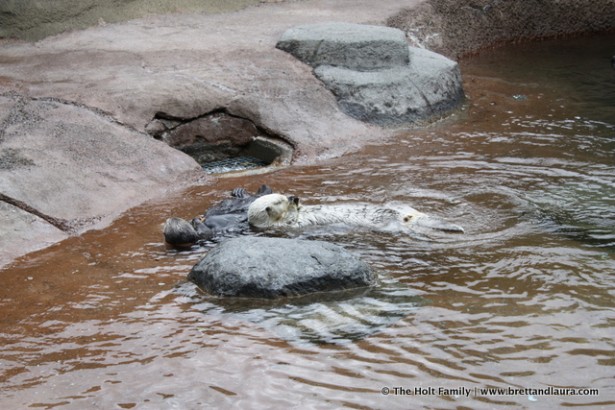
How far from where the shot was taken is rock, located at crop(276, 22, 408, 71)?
Answer: 9.68 metres

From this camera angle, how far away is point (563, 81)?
431 inches

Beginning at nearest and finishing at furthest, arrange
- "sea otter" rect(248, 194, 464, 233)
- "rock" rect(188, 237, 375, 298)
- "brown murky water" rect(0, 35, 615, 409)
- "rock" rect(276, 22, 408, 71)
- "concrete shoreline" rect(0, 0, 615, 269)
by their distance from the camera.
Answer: "brown murky water" rect(0, 35, 615, 409)
"rock" rect(188, 237, 375, 298)
"sea otter" rect(248, 194, 464, 233)
"concrete shoreline" rect(0, 0, 615, 269)
"rock" rect(276, 22, 408, 71)

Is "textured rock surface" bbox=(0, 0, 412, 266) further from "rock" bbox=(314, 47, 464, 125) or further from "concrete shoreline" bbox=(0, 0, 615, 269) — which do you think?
"rock" bbox=(314, 47, 464, 125)

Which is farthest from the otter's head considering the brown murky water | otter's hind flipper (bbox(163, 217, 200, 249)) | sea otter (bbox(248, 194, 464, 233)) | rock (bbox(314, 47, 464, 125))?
rock (bbox(314, 47, 464, 125))

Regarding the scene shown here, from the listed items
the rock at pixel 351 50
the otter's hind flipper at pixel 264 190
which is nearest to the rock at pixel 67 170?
the otter's hind flipper at pixel 264 190

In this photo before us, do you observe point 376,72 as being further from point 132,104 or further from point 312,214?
point 312,214

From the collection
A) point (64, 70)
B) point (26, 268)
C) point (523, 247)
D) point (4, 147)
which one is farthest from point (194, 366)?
point (64, 70)

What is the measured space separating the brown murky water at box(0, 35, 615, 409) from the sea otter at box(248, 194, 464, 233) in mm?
166

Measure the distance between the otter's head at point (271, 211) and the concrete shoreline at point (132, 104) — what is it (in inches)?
48.3

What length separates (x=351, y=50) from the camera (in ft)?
31.8

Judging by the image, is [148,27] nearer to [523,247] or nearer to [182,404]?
[523,247]

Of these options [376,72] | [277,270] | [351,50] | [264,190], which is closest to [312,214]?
[264,190]

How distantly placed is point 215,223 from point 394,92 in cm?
376

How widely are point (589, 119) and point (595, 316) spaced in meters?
4.88
